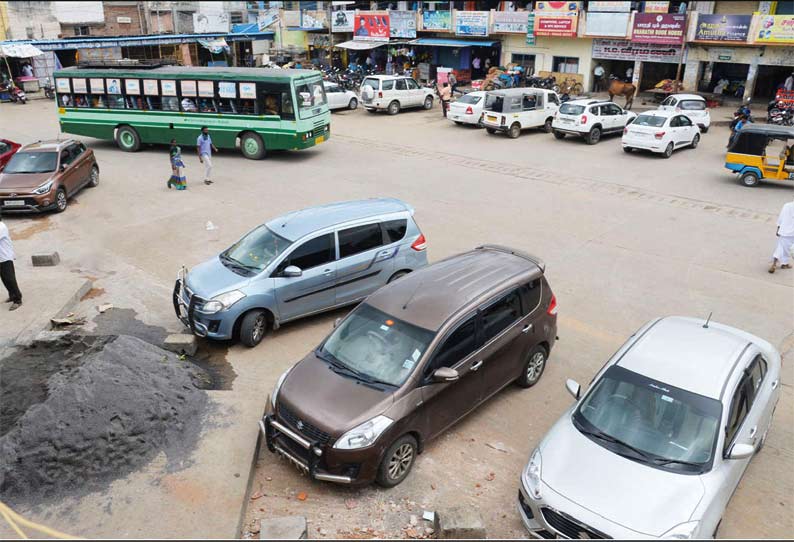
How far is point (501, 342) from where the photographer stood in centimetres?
730

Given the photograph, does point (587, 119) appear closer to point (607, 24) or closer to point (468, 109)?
point (468, 109)

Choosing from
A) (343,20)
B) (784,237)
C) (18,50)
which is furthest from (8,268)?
(343,20)

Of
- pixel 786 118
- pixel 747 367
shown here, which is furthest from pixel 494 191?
pixel 786 118

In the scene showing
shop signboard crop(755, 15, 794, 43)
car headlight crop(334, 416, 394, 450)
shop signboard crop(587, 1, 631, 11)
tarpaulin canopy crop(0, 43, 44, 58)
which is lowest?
car headlight crop(334, 416, 394, 450)

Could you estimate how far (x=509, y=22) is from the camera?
1362 inches

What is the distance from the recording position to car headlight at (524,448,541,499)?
5519mm

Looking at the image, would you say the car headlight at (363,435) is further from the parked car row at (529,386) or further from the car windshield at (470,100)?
the car windshield at (470,100)

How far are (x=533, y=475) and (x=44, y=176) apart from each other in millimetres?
14434

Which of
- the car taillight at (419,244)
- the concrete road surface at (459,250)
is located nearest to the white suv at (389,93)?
the concrete road surface at (459,250)

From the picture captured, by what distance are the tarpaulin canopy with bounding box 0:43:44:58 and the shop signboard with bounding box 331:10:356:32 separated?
1828 centimetres

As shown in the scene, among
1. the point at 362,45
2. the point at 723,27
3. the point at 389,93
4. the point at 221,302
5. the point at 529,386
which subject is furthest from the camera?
the point at 362,45

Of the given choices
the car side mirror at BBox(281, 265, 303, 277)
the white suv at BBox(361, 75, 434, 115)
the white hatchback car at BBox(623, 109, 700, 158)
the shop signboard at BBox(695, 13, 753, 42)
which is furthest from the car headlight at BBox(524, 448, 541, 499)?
the shop signboard at BBox(695, 13, 753, 42)

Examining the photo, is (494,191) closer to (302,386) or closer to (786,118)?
(302,386)

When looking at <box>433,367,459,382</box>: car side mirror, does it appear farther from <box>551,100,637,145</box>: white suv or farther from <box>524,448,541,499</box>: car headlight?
<box>551,100,637,145</box>: white suv
